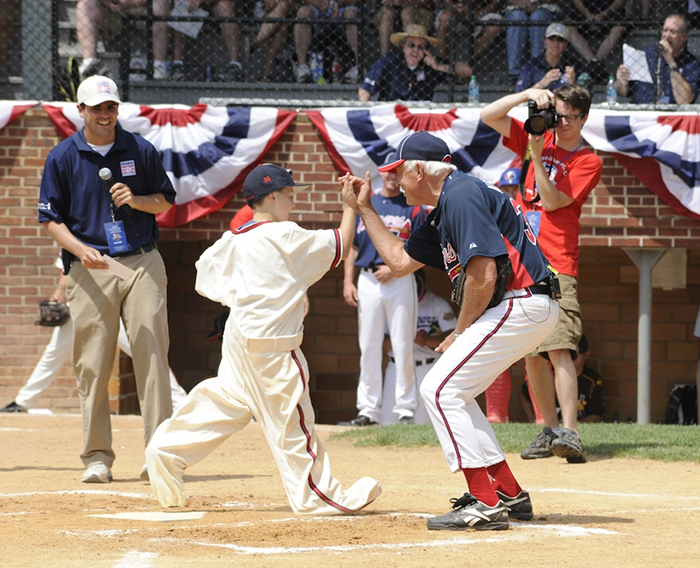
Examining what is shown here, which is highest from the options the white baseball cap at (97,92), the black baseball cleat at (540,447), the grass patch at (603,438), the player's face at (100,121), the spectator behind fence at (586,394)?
the white baseball cap at (97,92)

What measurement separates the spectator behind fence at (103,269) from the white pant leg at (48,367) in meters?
3.43

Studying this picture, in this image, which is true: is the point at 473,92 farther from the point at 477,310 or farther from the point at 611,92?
the point at 477,310

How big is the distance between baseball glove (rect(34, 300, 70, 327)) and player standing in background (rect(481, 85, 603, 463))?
4680 mm

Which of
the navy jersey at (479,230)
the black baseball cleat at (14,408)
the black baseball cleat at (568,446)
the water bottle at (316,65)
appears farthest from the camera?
the water bottle at (316,65)

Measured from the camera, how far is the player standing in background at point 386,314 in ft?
29.4

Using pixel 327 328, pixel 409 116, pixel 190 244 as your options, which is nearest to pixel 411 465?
pixel 409 116

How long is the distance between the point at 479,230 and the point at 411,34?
Result: 23.6 ft

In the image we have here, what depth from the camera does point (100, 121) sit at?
5.96 metres

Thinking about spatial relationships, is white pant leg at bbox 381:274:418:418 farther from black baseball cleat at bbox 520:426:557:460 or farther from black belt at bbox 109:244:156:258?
black belt at bbox 109:244:156:258

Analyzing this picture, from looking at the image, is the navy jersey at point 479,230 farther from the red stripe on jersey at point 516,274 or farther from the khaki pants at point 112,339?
the khaki pants at point 112,339

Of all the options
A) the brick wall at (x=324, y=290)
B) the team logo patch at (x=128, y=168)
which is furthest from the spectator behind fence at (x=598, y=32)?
the team logo patch at (x=128, y=168)

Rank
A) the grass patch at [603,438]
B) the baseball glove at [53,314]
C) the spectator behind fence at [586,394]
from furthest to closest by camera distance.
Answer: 1. the spectator behind fence at [586,394]
2. the baseball glove at [53,314]
3. the grass patch at [603,438]

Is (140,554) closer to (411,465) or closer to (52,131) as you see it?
(411,465)

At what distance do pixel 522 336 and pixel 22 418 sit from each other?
6.08 m
